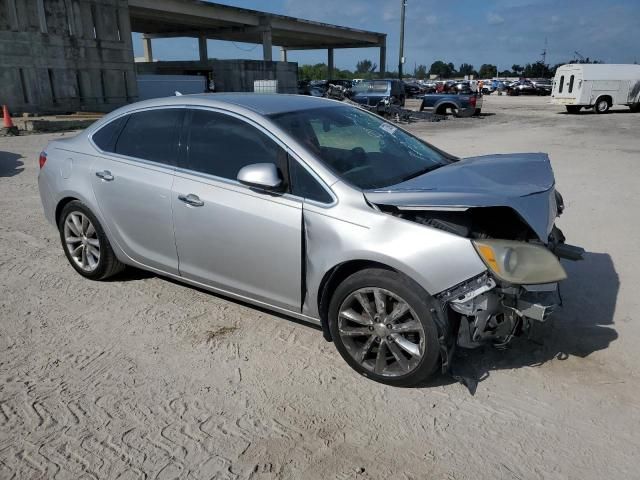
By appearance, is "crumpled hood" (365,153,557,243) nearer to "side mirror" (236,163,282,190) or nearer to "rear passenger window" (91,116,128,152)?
"side mirror" (236,163,282,190)

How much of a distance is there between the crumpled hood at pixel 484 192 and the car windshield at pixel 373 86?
2159 cm

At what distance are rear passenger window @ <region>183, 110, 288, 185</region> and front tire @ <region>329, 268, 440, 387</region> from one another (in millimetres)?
1022

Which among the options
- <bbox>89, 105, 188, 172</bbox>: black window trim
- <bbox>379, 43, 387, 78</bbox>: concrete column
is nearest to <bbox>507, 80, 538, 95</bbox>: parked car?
<bbox>379, 43, 387, 78</bbox>: concrete column

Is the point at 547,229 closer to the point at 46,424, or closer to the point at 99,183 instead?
the point at 46,424

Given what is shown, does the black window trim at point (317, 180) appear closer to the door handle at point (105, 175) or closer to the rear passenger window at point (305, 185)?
the rear passenger window at point (305, 185)

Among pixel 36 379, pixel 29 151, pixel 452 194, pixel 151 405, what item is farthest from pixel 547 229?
pixel 29 151

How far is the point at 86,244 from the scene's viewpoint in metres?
4.67

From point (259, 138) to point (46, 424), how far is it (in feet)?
7.05

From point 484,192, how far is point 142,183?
2.54 metres

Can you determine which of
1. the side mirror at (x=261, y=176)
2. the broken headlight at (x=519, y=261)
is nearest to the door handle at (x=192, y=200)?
the side mirror at (x=261, y=176)

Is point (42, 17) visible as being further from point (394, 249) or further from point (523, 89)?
point (523, 89)

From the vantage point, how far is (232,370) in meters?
3.35

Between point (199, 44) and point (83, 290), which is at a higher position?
point (199, 44)

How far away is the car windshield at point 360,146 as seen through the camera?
349 centimetres
